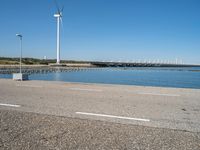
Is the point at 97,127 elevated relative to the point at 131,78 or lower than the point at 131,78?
elevated

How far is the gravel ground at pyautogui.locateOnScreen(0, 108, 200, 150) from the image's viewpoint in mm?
4012

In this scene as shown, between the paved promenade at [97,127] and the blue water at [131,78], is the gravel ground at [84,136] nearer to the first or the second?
the paved promenade at [97,127]

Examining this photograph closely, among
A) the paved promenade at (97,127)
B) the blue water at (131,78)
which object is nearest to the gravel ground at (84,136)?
the paved promenade at (97,127)

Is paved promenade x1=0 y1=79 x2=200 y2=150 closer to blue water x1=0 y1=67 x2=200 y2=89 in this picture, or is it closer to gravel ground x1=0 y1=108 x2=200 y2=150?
gravel ground x1=0 y1=108 x2=200 y2=150

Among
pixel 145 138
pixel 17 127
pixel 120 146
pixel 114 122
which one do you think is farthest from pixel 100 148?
pixel 17 127

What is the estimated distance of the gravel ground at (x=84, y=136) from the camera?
4.01 metres

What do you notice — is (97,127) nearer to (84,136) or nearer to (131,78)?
(84,136)

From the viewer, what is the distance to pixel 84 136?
446 cm

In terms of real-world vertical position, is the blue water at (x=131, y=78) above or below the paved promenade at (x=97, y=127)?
below

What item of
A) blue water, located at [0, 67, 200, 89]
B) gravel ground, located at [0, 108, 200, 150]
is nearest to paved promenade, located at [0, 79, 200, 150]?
gravel ground, located at [0, 108, 200, 150]

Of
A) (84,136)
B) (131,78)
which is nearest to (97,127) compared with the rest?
(84,136)

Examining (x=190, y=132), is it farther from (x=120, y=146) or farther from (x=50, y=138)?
(x=50, y=138)

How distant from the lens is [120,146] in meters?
4.01

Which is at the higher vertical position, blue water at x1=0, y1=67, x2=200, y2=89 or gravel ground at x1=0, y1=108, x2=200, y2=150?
gravel ground at x1=0, y1=108, x2=200, y2=150
